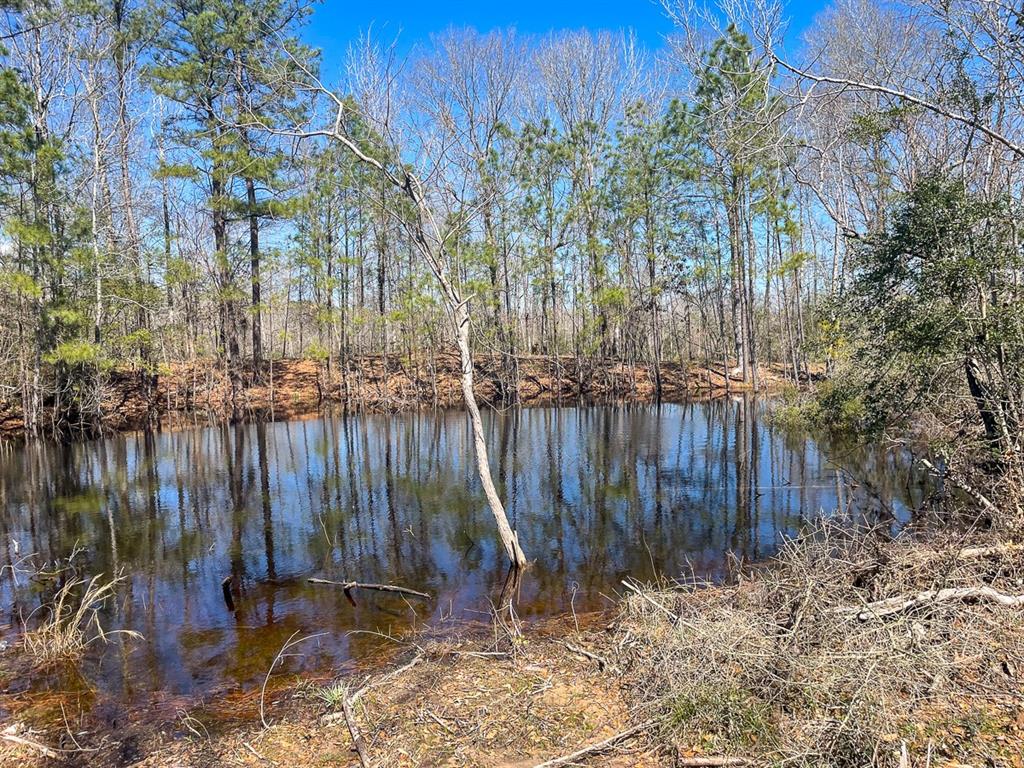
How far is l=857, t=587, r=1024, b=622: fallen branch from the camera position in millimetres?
4086

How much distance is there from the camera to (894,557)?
4707 millimetres

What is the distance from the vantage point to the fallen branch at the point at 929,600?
409cm

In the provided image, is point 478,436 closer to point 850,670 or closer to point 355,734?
point 355,734

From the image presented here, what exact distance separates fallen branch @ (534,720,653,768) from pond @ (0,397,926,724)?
2874 mm

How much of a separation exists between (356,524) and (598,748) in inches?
286

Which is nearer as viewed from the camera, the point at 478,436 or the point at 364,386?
the point at 478,436

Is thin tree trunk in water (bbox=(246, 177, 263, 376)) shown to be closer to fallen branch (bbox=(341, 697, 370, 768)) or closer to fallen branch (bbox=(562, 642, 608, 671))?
fallen branch (bbox=(562, 642, 608, 671))

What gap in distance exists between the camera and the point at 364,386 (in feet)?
89.9

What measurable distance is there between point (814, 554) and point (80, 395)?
2178cm

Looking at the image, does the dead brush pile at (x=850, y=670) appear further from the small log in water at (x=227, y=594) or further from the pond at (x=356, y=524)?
the small log in water at (x=227, y=594)

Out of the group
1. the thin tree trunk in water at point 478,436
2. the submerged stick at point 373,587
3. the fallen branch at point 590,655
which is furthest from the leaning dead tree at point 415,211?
the fallen branch at point 590,655

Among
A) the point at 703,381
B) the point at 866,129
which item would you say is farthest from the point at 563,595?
the point at 703,381

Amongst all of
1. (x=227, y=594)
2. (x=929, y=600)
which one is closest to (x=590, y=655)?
(x=929, y=600)

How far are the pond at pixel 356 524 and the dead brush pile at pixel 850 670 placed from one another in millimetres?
1466
